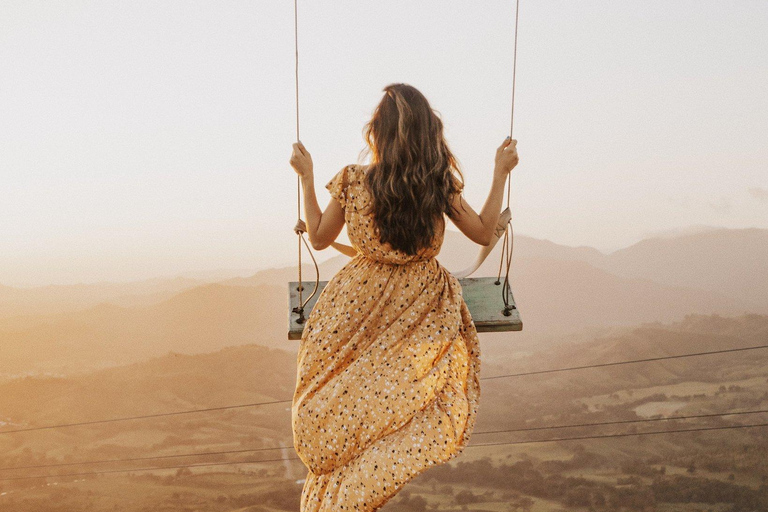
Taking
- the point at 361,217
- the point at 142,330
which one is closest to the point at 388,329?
the point at 361,217

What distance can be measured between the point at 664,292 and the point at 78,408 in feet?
128

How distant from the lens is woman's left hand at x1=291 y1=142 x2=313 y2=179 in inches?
106

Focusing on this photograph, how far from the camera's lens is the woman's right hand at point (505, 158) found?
2.77 m

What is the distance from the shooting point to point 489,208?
2.67m

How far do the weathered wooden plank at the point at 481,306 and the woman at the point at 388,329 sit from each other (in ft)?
0.71

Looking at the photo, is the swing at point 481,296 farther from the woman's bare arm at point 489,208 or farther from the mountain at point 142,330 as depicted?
the mountain at point 142,330

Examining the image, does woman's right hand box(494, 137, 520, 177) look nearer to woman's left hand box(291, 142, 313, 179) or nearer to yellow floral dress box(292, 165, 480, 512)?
yellow floral dress box(292, 165, 480, 512)

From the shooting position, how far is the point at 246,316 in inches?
2026

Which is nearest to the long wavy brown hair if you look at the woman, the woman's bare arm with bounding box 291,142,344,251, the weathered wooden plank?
the woman

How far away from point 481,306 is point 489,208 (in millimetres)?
546

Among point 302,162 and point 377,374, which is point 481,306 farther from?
point 302,162

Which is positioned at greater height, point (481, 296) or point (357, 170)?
Answer: point (357, 170)

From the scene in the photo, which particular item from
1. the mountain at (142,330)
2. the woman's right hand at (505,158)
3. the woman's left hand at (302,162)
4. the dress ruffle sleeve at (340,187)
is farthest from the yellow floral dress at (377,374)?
the mountain at (142,330)

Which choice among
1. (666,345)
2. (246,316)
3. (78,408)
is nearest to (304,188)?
(78,408)
